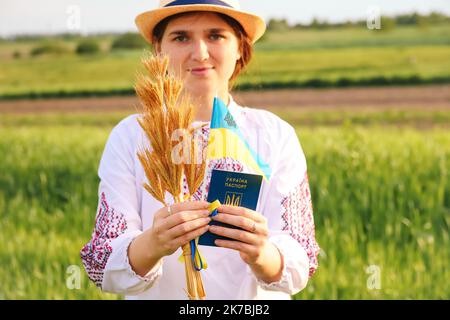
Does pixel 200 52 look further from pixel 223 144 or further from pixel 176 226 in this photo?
pixel 176 226

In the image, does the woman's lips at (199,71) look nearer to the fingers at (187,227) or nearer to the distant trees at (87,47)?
the fingers at (187,227)

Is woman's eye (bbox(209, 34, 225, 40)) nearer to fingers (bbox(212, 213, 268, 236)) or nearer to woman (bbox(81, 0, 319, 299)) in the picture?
woman (bbox(81, 0, 319, 299))

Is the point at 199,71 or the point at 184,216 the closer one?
the point at 184,216

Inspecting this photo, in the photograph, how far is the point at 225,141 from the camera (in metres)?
1.89

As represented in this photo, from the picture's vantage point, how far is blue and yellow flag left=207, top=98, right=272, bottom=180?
1.89m

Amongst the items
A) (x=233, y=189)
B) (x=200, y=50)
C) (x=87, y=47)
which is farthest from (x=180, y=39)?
(x=87, y=47)

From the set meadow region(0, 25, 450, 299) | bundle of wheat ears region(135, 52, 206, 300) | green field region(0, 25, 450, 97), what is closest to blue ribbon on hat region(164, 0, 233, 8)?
meadow region(0, 25, 450, 299)

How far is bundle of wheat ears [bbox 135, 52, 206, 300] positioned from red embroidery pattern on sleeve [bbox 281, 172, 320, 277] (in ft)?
1.67

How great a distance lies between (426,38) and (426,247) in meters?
30.8

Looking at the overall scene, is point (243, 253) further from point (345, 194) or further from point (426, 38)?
point (426, 38)

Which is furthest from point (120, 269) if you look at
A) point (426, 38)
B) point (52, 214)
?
point (426, 38)

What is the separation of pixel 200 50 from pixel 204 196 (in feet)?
1.45

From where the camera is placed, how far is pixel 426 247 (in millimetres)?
4594

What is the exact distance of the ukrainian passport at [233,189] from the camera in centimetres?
183
